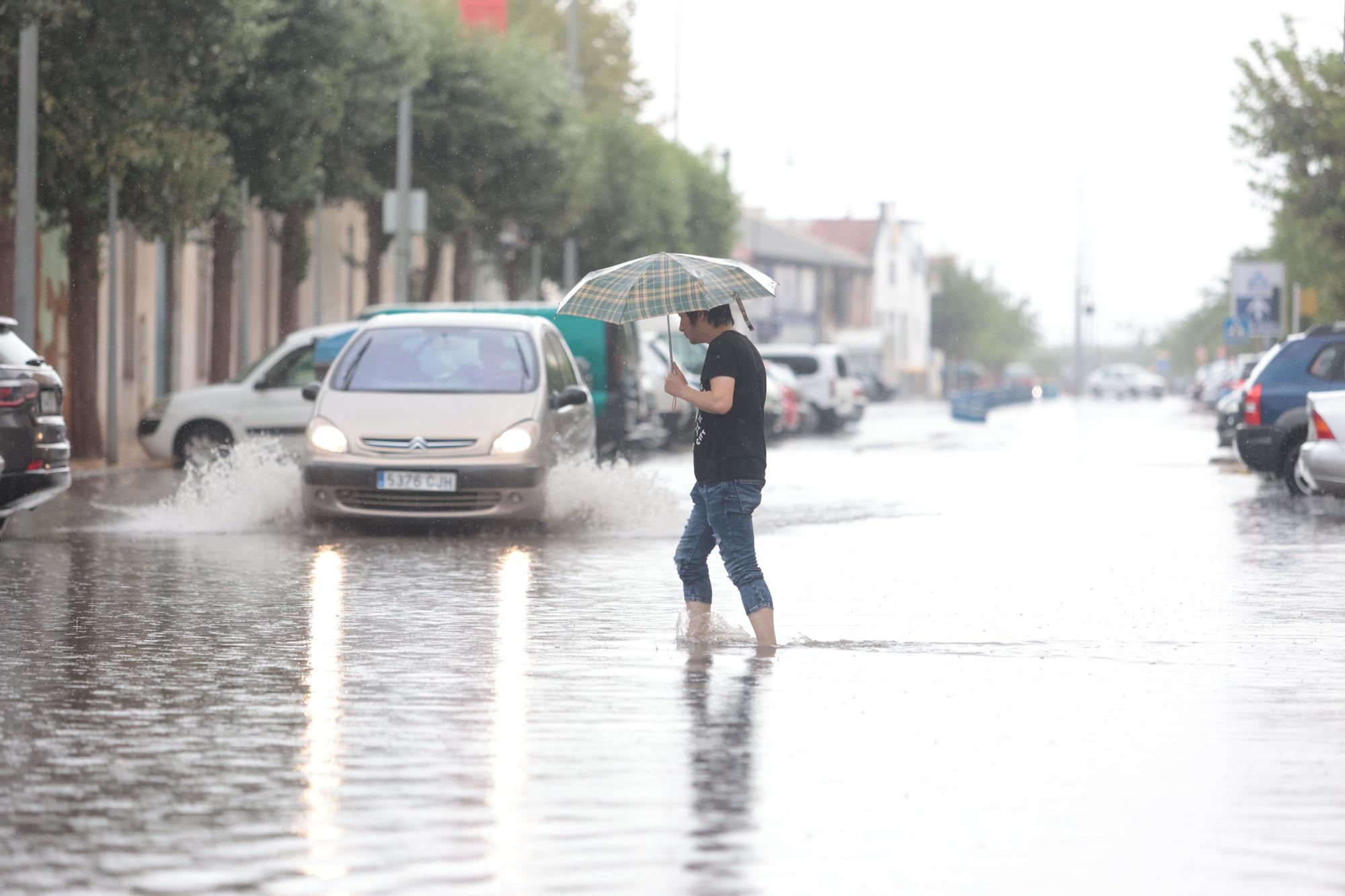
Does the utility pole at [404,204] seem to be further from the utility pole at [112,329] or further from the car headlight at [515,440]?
the car headlight at [515,440]

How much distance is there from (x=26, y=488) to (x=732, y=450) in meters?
6.16

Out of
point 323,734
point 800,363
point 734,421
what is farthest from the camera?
point 800,363

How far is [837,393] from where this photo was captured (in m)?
50.7

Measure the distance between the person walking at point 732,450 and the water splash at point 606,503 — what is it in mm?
7423

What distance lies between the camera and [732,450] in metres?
10.8

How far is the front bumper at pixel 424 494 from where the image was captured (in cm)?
1759

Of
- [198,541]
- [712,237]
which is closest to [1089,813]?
[198,541]

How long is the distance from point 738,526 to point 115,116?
1814 centimetres

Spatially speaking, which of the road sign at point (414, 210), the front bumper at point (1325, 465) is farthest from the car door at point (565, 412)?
the road sign at point (414, 210)

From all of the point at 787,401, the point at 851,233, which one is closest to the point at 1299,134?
the point at 787,401

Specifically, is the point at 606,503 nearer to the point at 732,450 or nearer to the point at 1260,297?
the point at 732,450

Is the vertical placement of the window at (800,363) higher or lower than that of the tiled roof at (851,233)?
lower

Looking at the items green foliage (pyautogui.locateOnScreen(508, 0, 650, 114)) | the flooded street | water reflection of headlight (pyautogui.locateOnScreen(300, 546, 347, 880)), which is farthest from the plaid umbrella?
green foliage (pyautogui.locateOnScreen(508, 0, 650, 114))

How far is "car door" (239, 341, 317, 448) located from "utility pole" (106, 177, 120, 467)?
10.1 ft
